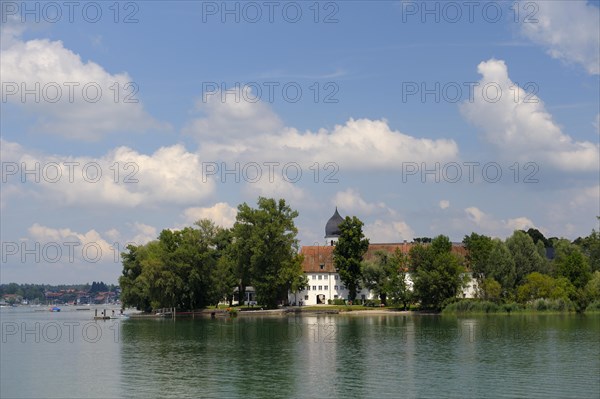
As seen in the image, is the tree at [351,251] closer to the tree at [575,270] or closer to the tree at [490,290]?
the tree at [490,290]

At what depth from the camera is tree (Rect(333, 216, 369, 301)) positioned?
4636 inches

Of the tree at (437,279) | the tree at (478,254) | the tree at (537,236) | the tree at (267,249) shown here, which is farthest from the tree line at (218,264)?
the tree at (537,236)

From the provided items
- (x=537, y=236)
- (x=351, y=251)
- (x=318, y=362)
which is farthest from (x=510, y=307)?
(x=537, y=236)

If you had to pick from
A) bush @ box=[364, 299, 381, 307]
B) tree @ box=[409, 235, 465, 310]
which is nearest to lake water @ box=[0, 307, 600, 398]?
tree @ box=[409, 235, 465, 310]

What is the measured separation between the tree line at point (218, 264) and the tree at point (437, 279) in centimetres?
1984

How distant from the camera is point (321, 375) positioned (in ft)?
140

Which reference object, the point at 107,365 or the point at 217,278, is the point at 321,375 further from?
the point at 217,278

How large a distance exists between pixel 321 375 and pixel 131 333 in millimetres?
41870

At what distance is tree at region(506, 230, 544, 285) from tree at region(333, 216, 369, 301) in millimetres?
23817

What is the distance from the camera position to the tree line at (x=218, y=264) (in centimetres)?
10975

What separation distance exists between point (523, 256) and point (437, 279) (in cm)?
1409

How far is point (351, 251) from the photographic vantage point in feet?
388

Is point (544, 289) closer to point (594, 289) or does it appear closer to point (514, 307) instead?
point (514, 307)

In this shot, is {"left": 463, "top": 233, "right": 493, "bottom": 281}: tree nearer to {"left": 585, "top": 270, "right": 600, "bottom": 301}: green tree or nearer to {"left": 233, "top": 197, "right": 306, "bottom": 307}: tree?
{"left": 585, "top": 270, "right": 600, "bottom": 301}: green tree
